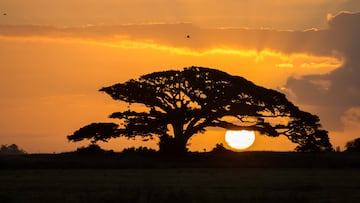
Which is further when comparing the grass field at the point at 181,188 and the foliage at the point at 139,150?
the foliage at the point at 139,150

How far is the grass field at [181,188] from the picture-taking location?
121ft

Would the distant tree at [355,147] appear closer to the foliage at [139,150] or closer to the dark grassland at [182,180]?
the dark grassland at [182,180]

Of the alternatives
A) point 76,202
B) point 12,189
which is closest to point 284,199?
point 76,202

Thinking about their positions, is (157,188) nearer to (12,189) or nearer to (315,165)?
(12,189)

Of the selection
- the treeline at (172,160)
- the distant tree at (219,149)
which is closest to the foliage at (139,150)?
the treeline at (172,160)

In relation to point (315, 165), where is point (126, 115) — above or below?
above

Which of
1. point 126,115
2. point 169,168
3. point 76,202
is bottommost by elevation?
point 76,202

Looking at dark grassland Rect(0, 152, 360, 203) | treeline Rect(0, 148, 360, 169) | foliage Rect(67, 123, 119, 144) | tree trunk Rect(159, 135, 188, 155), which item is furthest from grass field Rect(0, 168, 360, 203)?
foliage Rect(67, 123, 119, 144)

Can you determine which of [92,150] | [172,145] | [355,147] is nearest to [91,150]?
[92,150]

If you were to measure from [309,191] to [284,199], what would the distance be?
7466 mm

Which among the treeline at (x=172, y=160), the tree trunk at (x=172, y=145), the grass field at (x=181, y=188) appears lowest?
the grass field at (x=181, y=188)

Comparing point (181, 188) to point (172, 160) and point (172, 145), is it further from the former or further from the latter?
point (172, 145)

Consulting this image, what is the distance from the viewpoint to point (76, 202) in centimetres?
3528

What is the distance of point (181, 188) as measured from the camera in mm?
44875
